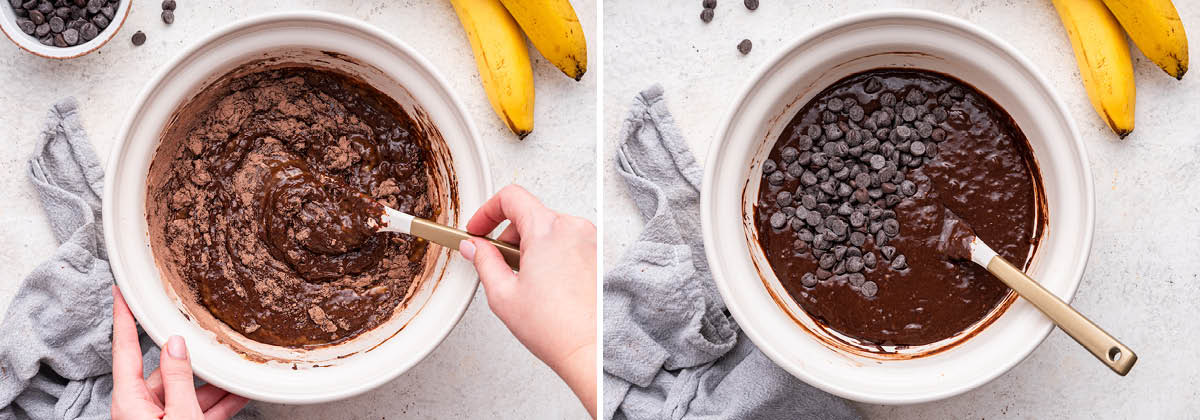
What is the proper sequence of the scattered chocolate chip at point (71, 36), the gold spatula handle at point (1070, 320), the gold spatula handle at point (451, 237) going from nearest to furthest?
1. the gold spatula handle at point (1070, 320)
2. the gold spatula handle at point (451, 237)
3. the scattered chocolate chip at point (71, 36)

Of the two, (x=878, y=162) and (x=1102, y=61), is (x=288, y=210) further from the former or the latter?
(x=1102, y=61)

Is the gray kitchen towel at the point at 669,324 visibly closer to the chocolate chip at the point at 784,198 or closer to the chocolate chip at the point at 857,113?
the chocolate chip at the point at 784,198

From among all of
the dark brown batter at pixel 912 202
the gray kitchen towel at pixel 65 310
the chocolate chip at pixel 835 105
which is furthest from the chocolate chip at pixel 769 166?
the gray kitchen towel at pixel 65 310

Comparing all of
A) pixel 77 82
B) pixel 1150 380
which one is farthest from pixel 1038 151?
pixel 77 82

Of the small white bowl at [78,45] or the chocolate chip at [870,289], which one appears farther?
the small white bowl at [78,45]

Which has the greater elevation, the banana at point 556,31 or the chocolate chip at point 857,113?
the banana at point 556,31

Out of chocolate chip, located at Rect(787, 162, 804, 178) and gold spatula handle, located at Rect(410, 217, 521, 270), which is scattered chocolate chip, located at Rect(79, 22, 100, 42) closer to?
gold spatula handle, located at Rect(410, 217, 521, 270)
